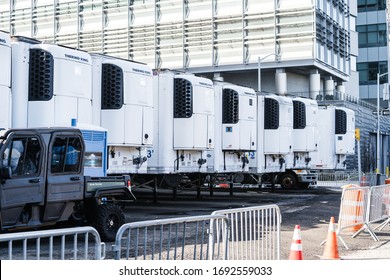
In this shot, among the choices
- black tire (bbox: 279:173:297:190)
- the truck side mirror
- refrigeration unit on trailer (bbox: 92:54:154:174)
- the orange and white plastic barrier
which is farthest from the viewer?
black tire (bbox: 279:173:297:190)

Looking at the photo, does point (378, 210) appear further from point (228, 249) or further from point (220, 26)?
point (220, 26)

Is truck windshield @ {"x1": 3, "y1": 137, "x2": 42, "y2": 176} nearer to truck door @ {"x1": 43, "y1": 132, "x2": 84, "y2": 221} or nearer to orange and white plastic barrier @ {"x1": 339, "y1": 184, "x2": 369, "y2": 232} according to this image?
truck door @ {"x1": 43, "y1": 132, "x2": 84, "y2": 221}

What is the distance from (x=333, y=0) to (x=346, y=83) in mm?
12459

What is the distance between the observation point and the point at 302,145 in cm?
3073

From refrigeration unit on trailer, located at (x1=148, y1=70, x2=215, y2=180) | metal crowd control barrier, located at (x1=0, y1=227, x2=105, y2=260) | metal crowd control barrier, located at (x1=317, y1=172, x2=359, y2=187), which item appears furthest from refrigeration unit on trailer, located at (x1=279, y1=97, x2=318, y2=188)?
metal crowd control barrier, located at (x1=0, y1=227, x2=105, y2=260)

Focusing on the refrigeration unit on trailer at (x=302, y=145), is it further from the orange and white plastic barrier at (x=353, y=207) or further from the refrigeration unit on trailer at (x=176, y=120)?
the orange and white plastic barrier at (x=353, y=207)

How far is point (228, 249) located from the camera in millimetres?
8742

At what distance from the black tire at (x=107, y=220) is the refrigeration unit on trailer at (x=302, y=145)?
17.4 meters

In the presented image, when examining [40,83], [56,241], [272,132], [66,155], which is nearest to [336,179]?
[272,132]

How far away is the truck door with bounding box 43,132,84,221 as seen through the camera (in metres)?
12.1

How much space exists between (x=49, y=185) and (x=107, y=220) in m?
1.55

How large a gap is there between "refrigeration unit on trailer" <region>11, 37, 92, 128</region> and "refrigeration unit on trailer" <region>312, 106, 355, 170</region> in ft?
61.6

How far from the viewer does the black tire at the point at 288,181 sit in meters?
32.4

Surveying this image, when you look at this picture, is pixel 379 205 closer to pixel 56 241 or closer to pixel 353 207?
pixel 353 207
